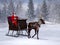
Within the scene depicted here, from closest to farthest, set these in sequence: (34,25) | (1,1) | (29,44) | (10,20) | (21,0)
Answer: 1. (29,44)
2. (34,25)
3. (10,20)
4. (1,1)
5. (21,0)

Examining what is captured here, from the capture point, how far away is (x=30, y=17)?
69375 millimetres

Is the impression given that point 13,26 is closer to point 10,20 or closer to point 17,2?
point 10,20

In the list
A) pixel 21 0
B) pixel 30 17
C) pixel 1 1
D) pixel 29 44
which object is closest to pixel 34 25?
pixel 29 44

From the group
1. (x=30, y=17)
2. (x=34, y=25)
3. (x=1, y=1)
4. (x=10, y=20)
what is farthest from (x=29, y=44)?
(x=1, y=1)

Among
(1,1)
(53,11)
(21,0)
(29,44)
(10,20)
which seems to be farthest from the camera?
(21,0)

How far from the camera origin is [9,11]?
7150cm

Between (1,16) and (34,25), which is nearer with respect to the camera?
(34,25)

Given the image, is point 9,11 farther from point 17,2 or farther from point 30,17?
point 17,2

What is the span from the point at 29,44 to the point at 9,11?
194ft

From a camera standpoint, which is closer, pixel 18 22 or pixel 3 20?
pixel 18 22

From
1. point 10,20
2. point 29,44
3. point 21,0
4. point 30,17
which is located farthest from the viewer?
point 21,0

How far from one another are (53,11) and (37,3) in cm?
2062

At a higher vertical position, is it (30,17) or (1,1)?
(1,1)

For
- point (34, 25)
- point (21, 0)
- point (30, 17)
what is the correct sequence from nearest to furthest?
point (34, 25), point (30, 17), point (21, 0)
